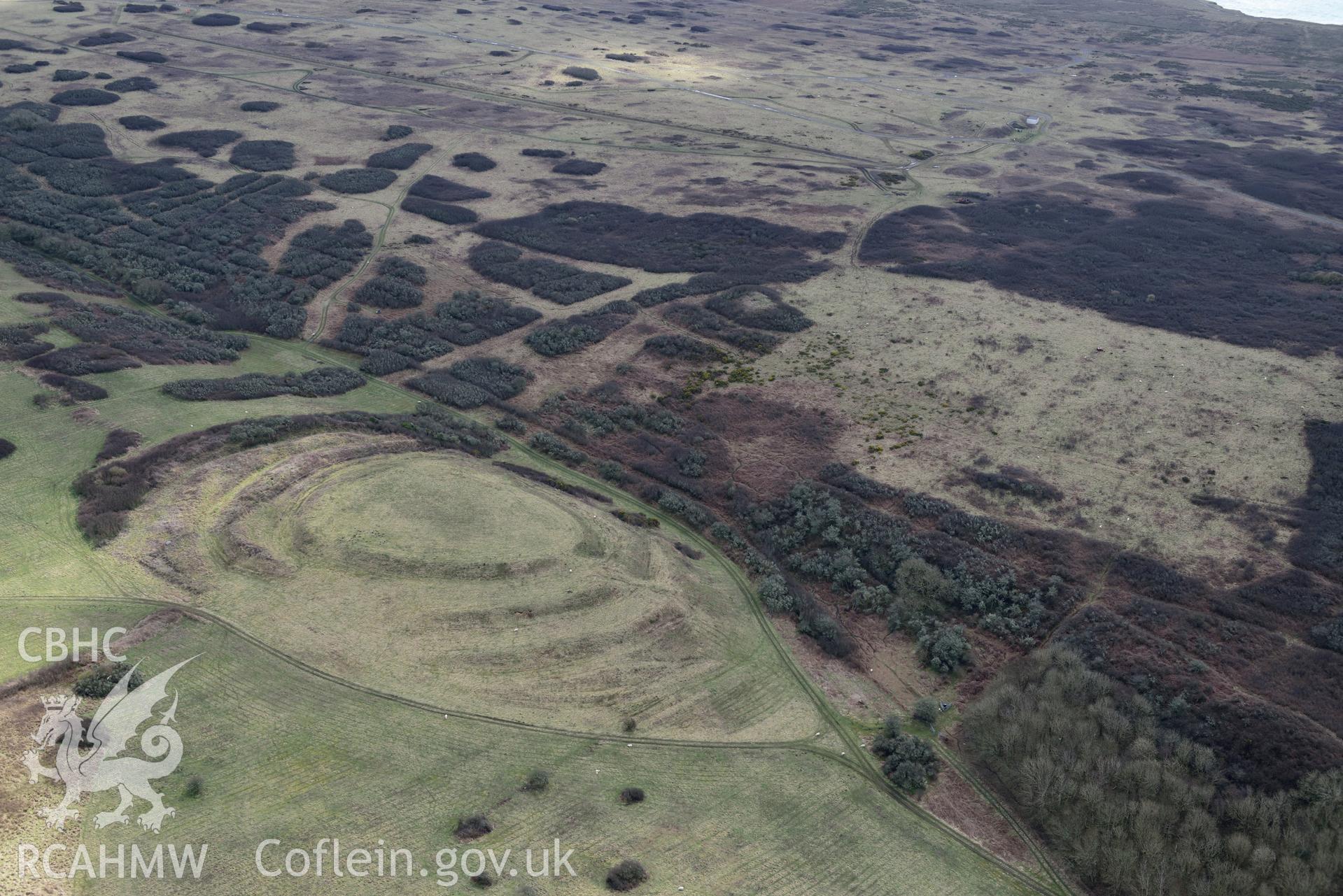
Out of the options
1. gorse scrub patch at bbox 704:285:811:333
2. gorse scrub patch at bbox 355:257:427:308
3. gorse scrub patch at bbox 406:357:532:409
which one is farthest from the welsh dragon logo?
gorse scrub patch at bbox 704:285:811:333

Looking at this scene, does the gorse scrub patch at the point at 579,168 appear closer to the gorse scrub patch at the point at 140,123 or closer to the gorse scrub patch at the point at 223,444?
the gorse scrub patch at the point at 140,123

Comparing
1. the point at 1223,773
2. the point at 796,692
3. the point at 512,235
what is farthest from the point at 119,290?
the point at 1223,773

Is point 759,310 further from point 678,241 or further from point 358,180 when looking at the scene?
point 358,180

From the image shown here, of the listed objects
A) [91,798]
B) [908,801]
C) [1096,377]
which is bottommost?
[908,801]


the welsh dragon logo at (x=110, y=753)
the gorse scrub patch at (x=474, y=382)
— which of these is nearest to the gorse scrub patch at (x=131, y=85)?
the gorse scrub patch at (x=474, y=382)

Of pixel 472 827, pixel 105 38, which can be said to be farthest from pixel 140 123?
pixel 472 827

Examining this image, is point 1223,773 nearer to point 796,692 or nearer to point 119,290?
point 796,692
